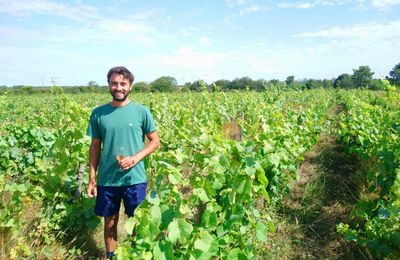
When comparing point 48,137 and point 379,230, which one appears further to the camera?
point 48,137

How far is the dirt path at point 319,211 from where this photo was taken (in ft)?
12.5

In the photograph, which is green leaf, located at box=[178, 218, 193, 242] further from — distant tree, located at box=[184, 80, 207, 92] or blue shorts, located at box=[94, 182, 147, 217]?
distant tree, located at box=[184, 80, 207, 92]

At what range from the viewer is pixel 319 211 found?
483 centimetres

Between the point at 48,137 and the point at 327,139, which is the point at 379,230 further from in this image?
the point at 327,139

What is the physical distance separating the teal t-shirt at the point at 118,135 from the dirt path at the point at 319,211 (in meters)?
1.86

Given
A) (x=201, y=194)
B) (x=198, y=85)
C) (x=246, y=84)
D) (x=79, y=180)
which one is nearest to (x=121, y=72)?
(x=201, y=194)

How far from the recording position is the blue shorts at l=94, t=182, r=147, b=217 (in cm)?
310

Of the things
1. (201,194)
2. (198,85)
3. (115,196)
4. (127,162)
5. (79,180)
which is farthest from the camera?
(198,85)

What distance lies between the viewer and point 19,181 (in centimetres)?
454

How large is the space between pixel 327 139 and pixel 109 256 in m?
7.92

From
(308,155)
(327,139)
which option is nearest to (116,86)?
(308,155)

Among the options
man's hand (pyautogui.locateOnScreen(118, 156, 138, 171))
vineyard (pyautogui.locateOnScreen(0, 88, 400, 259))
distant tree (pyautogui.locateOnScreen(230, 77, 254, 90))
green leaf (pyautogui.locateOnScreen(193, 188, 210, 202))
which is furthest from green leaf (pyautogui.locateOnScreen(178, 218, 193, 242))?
distant tree (pyautogui.locateOnScreen(230, 77, 254, 90))

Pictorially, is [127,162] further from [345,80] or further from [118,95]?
[345,80]

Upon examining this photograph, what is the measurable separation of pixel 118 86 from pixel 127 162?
25.2 inches
